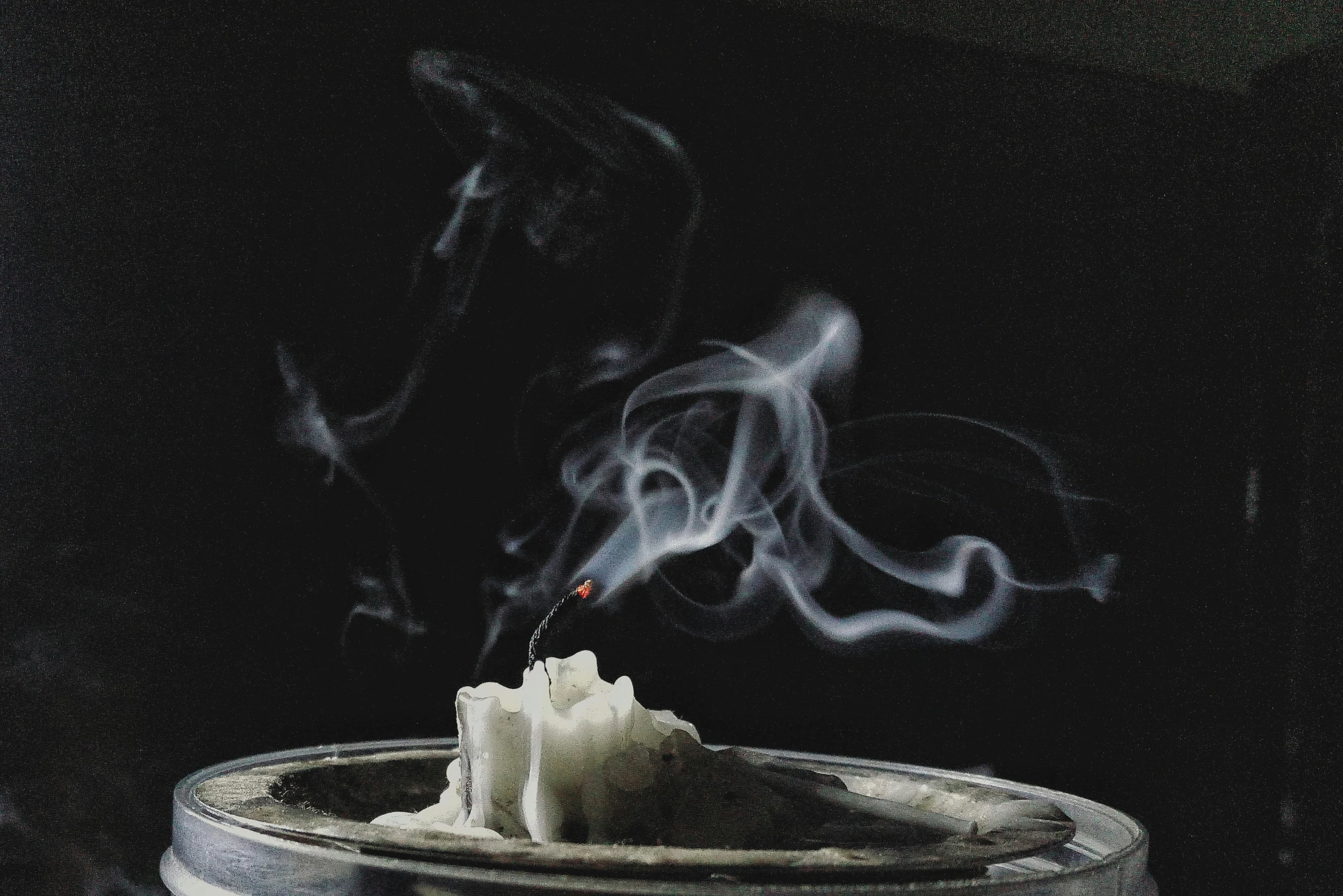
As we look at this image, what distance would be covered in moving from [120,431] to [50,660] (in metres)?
0.38

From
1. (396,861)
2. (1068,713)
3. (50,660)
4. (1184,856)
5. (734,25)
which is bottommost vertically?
(1184,856)

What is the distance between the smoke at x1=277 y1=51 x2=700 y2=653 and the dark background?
0.04 meters

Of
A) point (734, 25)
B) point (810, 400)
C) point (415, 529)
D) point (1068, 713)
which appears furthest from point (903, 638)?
point (734, 25)

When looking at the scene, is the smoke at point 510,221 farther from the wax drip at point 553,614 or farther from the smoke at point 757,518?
the wax drip at point 553,614

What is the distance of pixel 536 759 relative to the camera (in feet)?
4.22

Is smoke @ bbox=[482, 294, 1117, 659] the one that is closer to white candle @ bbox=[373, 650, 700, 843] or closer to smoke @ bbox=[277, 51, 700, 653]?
smoke @ bbox=[277, 51, 700, 653]

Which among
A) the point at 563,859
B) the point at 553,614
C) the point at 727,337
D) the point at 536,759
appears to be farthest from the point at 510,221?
the point at 563,859

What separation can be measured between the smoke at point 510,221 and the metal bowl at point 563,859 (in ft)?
2.80

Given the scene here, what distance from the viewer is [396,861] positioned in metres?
1.04

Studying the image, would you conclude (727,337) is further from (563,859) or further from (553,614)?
(563,859)

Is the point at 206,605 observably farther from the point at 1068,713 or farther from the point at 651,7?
the point at 1068,713

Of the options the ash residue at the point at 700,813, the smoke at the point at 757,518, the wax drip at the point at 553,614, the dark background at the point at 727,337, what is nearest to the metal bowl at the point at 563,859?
the ash residue at the point at 700,813

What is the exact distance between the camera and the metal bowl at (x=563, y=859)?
1.01 m

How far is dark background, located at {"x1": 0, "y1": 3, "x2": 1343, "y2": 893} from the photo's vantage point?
210 cm
